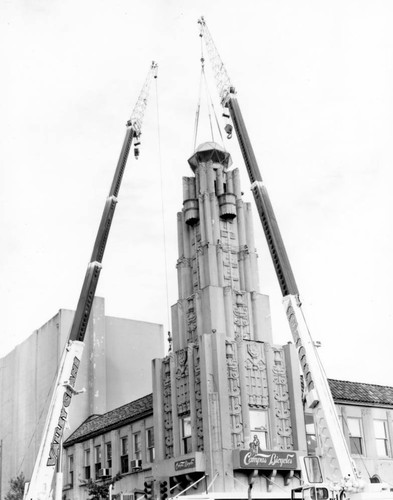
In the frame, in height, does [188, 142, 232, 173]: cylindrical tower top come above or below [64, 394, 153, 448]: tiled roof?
above

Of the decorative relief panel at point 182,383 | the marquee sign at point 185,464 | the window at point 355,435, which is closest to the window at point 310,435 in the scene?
the window at point 355,435

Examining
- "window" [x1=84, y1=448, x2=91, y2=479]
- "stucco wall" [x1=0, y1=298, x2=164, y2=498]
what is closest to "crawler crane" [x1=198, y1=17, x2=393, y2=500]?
"window" [x1=84, y1=448, x2=91, y2=479]

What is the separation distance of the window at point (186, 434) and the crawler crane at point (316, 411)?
13.6 m

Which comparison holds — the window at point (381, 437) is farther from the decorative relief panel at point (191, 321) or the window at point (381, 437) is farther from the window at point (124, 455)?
the window at point (124, 455)

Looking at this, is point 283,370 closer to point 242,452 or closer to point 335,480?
point 242,452

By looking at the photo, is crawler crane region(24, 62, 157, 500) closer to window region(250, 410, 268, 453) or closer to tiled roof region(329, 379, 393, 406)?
window region(250, 410, 268, 453)

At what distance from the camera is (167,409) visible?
4747 centimetres

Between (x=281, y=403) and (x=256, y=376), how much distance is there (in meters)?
2.34

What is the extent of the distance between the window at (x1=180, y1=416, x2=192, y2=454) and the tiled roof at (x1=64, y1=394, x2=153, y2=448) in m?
4.13

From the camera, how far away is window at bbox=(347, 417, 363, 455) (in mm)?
48281

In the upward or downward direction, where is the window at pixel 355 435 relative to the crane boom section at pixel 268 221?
downward

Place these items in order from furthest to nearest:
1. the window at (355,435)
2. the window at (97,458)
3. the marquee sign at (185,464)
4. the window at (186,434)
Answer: the window at (97,458) → the window at (355,435) → the window at (186,434) → the marquee sign at (185,464)

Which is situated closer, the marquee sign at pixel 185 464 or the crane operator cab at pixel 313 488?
the crane operator cab at pixel 313 488

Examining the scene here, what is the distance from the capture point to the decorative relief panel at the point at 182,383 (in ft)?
151
